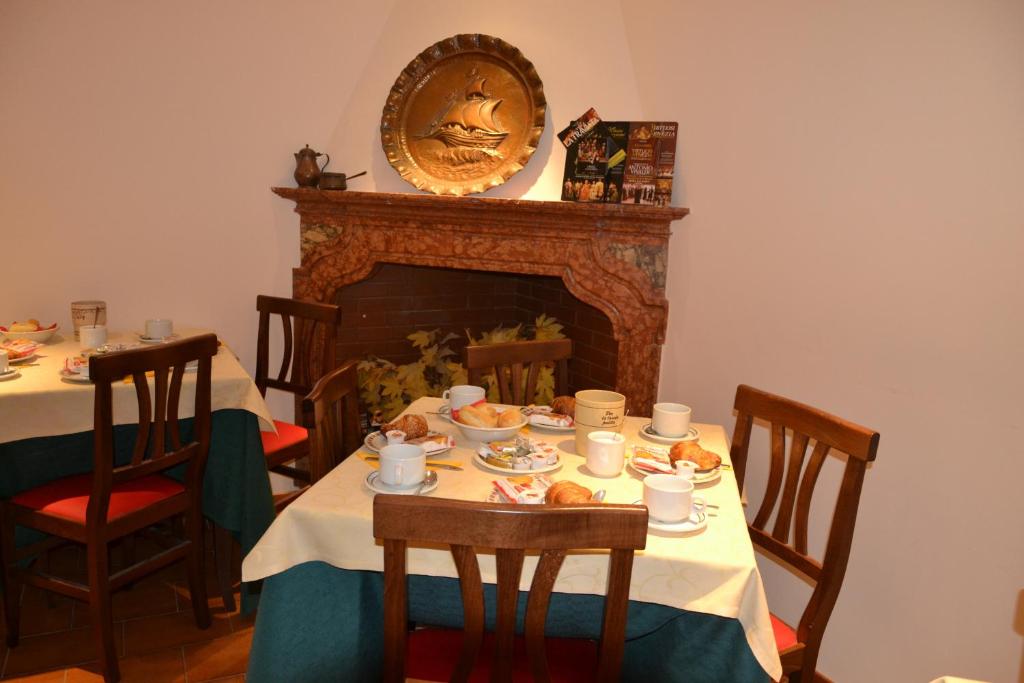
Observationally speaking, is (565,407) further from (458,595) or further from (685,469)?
(458,595)

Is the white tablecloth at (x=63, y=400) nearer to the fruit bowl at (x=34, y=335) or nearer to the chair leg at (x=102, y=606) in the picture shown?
the fruit bowl at (x=34, y=335)

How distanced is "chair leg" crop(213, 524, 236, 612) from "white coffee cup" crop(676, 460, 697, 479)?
1.62 m

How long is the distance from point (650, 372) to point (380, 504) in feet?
6.41

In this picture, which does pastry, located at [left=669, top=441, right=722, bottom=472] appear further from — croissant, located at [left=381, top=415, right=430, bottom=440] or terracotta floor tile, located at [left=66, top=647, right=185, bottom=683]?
terracotta floor tile, located at [left=66, top=647, right=185, bottom=683]

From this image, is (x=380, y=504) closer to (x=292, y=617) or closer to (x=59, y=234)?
(x=292, y=617)

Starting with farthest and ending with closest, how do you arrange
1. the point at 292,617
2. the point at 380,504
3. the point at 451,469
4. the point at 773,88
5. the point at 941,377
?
the point at 773,88 → the point at 941,377 → the point at 451,469 → the point at 292,617 → the point at 380,504

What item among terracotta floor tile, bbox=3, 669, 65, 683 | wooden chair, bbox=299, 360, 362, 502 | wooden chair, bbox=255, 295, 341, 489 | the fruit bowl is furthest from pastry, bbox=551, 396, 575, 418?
the fruit bowl

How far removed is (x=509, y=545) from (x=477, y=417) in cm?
83

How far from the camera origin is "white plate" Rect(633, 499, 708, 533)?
1506 mm

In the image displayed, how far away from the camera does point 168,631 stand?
8.16 ft

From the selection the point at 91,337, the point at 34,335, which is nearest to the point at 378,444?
the point at 91,337

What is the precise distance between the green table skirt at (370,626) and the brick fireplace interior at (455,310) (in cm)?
179

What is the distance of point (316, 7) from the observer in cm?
323

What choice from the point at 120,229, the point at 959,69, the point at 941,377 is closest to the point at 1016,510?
the point at 941,377
